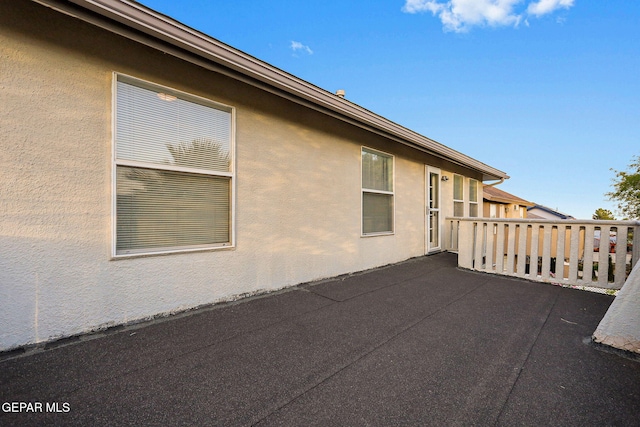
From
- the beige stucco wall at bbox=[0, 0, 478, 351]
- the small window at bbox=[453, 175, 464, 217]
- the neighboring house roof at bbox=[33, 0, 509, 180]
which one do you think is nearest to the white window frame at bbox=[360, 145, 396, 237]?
the neighboring house roof at bbox=[33, 0, 509, 180]

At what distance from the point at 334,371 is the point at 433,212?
5698 millimetres

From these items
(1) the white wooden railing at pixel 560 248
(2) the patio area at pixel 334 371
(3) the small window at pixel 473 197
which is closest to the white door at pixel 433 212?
(1) the white wooden railing at pixel 560 248

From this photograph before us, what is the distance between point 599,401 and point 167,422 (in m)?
2.40

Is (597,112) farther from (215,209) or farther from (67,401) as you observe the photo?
(67,401)

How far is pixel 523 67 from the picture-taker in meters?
7.71

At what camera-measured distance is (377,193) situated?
4.99 meters

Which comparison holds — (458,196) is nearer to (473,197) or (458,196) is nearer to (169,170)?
(473,197)

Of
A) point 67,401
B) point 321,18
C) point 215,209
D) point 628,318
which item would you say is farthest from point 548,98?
point 67,401

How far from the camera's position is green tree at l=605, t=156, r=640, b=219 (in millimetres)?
12686

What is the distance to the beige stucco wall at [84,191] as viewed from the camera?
6.23 feet

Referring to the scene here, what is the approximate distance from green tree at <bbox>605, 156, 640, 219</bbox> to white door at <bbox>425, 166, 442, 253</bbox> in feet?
45.6

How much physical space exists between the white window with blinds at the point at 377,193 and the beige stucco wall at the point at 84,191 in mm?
1892

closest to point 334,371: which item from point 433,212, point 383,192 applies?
point 383,192

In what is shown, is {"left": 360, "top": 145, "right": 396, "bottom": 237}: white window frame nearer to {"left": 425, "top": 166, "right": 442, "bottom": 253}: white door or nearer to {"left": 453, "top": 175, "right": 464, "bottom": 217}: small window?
{"left": 425, "top": 166, "right": 442, "bottom": 253}: white door
